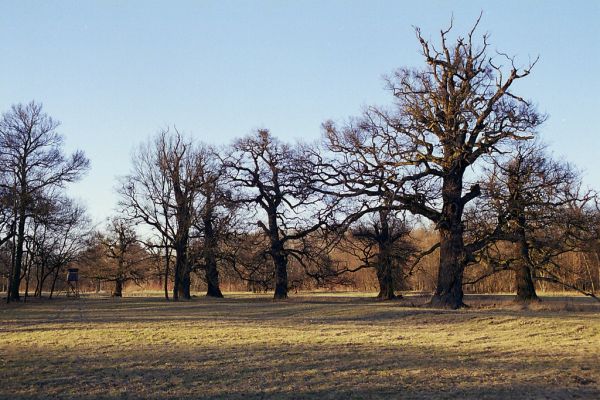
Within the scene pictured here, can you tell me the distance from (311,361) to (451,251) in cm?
1671

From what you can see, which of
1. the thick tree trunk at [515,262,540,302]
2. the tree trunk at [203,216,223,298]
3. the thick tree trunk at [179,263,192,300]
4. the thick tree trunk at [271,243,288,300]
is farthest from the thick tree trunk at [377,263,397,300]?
the thick tree trunk at [179,263,192,300]

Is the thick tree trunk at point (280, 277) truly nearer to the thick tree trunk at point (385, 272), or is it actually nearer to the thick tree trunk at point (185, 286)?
the thick tree trunk at point (185, 286)

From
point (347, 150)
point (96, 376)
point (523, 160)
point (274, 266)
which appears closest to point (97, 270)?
point (274, 266)

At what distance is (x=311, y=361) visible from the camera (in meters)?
12.0

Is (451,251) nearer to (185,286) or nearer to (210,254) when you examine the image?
(210,254)

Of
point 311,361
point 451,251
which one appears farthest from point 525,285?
point 311,361

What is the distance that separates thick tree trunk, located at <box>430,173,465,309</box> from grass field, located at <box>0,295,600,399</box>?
21.5 feet

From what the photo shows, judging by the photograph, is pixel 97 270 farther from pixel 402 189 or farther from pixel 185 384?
pixel 185 384

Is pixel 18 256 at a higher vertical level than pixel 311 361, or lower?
higher

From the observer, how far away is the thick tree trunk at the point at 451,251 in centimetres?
2700

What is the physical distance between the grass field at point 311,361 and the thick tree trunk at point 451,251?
655 cm

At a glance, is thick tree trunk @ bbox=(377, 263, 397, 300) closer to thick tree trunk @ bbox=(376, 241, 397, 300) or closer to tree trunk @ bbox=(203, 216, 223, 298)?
thick tree trunk @ bbox=(376, 241, 397, 300)

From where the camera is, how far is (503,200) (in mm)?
27453

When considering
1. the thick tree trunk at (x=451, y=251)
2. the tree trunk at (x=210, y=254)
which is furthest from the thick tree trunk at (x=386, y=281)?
the thick tree trunk at (x=451, y=251)
